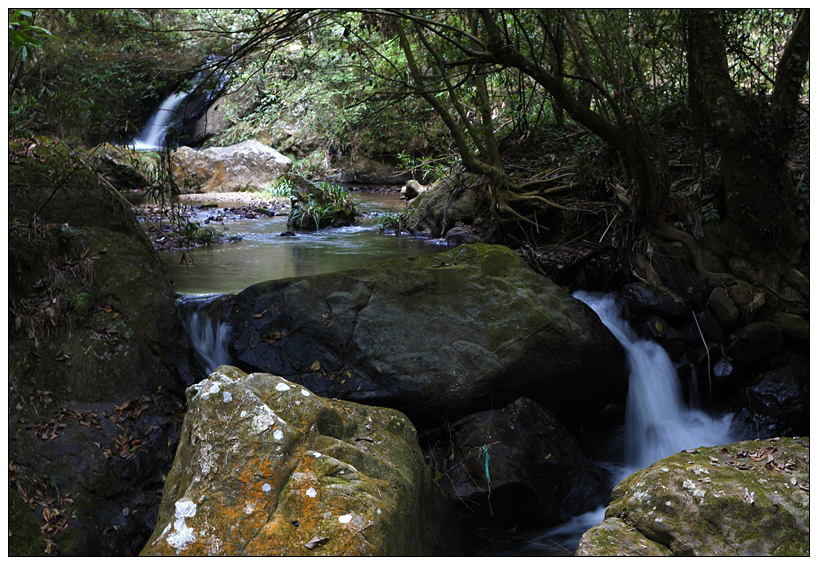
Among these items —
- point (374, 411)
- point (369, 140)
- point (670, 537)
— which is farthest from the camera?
point (369, 140)

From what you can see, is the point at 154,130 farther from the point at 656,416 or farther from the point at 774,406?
the point at 774,406

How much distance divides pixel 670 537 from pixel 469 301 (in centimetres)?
314

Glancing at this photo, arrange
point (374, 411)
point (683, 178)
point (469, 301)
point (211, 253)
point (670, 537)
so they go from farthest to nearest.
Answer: point (211, 253) < point (683, 178) < point (469, 301) < point (374, 411) < point (670, 537)

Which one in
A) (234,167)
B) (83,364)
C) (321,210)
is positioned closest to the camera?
(83,364)

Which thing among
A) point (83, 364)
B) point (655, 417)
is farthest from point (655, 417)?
point (83, 364)

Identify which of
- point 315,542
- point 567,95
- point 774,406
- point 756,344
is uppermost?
point 567,95

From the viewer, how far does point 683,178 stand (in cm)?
772

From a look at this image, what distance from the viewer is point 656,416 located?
640 cm

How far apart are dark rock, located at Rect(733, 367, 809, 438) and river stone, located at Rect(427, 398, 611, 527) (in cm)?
191

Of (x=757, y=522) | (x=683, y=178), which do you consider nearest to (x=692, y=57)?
(x=683, y=178)

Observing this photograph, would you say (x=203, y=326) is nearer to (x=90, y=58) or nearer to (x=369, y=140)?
(x=90, y=58)

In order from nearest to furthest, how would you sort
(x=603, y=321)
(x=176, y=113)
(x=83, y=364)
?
(x=83, y=364) → (x=603, y=321) → (x=176, y=113)

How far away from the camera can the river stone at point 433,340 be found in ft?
18.4

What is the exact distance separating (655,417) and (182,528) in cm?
494
